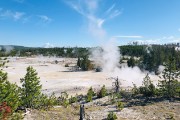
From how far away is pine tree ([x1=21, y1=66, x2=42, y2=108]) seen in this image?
37.0 m

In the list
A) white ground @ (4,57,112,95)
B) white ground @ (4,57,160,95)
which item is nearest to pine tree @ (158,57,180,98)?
white ground @ (4,57,160,95)

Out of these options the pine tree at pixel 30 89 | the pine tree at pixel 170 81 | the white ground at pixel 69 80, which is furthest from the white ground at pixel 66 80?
the pine tree at pixel 30 89

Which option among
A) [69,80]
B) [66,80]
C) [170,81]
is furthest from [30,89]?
[66,80]

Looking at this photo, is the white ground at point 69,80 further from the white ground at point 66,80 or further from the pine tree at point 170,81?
the pine tree at point 170,81

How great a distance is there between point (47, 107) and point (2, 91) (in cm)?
1681

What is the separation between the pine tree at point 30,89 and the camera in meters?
37.0

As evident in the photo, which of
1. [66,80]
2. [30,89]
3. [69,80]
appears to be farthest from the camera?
[66,80]

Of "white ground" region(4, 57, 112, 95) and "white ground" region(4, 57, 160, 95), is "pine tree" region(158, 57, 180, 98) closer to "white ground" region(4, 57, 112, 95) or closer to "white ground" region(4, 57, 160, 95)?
"white ground" region(4, 57, 160, 95)

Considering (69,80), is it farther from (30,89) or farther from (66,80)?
(30,89)

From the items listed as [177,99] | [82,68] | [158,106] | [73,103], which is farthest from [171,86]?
[82,68]

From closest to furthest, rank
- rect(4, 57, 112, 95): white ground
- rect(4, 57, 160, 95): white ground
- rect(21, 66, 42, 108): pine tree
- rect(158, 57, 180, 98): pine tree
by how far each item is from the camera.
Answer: rect(21, 66, 42, 108): pine tree, rect(158, 57, 180, 98): pine tree, rect(4, 57, 160, 95): white ground, rect(4, 57, 112, 95): white ground

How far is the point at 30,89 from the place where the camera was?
3750cm

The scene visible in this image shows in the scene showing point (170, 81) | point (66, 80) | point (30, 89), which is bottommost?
point (66, 80)

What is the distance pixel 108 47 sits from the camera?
10581 cm
